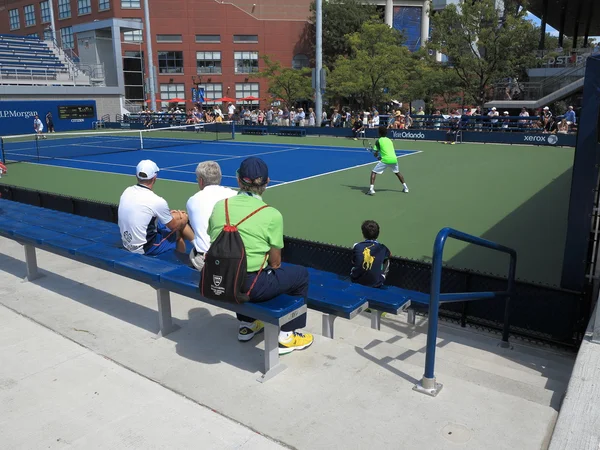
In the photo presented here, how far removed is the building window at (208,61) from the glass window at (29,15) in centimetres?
2647

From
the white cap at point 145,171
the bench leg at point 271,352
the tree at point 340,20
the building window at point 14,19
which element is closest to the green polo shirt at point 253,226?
the bench leg at point 271,352

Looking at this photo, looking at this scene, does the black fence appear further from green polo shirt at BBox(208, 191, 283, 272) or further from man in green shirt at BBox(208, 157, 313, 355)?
green polo shirt at BBox(208, 191, 283, 272)

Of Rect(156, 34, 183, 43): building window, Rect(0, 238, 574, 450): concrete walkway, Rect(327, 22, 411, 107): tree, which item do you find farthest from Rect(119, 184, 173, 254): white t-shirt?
Rect(156, 34, 183, 43): building window

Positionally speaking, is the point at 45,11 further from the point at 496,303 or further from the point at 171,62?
the point at 496,303

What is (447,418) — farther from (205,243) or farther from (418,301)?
(205,243)

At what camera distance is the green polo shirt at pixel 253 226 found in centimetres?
415

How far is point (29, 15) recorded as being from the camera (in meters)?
74.8

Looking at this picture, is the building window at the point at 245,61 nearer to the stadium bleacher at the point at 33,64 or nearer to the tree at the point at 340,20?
the tree at the point at 340,20

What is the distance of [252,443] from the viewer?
3557 mm

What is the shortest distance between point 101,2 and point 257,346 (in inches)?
2748

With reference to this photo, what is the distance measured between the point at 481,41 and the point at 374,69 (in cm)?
795

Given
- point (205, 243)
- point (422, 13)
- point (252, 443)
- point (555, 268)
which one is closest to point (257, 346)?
point (205, 243)

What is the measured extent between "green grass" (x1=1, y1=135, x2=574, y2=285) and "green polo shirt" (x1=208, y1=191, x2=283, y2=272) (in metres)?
4.45

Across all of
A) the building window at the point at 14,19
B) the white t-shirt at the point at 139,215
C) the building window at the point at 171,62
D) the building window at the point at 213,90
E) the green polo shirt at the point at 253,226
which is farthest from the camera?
the building window at the point at 14,19
